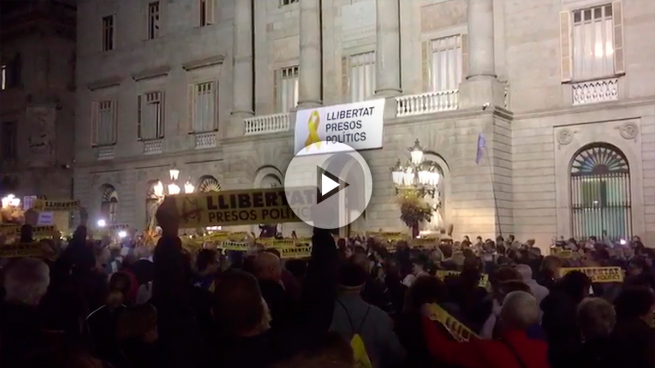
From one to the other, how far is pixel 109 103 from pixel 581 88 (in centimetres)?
2255

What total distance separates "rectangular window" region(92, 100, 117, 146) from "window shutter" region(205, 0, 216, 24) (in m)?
6.91

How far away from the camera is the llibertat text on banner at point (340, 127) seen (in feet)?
78.1

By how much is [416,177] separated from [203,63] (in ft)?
43.5

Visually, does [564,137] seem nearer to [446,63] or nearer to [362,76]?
[446,63]

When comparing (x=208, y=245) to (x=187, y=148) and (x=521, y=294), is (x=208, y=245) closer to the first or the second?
(x=521, y=294)

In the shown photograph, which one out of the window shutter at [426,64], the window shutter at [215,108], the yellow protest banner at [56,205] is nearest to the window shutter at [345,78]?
the window shutter at [426,64]

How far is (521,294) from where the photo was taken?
4492mm

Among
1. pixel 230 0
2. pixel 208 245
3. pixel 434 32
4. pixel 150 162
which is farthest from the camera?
pixel 150 162

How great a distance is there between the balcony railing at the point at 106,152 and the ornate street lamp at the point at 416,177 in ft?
58.0

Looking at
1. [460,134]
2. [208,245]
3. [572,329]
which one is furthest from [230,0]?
[572,329]

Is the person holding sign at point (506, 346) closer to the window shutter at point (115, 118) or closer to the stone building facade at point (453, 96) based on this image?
the stone building facade at point (453, 96)

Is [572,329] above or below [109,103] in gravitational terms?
below

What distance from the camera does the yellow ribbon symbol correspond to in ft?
82.6

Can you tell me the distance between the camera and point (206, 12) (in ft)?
104
